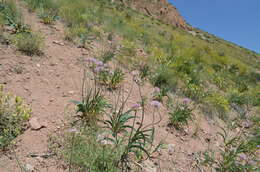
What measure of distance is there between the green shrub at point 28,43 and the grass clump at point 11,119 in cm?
172

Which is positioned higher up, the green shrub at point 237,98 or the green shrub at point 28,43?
the green shrub at point 28,43

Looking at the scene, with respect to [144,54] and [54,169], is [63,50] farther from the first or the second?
[54,169]

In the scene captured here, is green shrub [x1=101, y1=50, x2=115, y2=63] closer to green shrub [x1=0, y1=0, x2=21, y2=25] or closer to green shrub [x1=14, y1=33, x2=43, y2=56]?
green shrub [x1=14, y1=33, x2=43, y2=56]

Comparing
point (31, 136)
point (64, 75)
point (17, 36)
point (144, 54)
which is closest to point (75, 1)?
point (144, 54)

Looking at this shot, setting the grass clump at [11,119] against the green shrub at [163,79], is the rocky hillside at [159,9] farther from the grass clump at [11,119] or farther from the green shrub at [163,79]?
the grass clump at [11,119]

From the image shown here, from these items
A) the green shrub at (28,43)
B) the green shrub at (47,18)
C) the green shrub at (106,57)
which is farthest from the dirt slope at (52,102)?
the green shrub at (47,18)

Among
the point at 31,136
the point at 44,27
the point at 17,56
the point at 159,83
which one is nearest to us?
the point at 31,136

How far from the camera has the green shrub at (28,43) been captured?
3.30 m

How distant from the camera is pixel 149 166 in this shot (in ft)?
6.58

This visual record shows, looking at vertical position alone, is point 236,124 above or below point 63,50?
below

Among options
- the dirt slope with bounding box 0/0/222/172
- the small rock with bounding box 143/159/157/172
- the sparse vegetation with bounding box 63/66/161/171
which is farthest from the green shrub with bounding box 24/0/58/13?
the small rock with bounding box 143/159/157/172

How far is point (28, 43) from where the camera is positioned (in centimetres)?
334

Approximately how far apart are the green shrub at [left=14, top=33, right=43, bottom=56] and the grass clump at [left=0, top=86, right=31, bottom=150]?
5.63ft

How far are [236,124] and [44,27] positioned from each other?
5.99m
